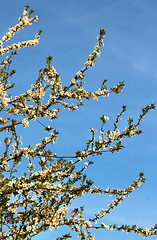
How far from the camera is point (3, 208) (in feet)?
20.8

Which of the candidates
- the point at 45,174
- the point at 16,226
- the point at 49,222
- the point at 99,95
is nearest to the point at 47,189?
the point at 45,174

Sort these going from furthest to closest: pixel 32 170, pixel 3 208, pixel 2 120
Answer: pixel 32 170 < pixel 2 120 < pixel 3 208

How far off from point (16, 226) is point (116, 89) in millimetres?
4507

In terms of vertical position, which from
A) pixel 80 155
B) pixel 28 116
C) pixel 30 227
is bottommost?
pixel 30 227

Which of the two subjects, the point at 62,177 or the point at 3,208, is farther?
the point at 62,177

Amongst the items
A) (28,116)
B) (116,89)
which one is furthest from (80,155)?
(116,89)

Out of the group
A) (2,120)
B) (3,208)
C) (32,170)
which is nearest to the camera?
(3,208)

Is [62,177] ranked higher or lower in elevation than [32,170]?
lower

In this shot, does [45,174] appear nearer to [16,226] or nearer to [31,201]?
[31,201]

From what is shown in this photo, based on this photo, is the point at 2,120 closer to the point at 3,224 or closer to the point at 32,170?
the point at 32,170

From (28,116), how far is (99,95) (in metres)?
1.95

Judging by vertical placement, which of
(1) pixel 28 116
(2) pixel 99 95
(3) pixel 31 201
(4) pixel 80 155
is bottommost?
(3) pixel 31 201

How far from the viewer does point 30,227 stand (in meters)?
6.68

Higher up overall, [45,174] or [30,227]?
[45,174]
